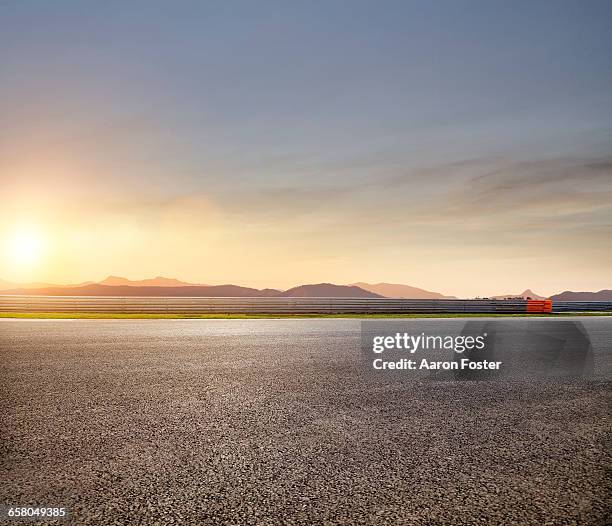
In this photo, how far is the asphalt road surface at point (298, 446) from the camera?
3.64m

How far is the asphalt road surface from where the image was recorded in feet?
11.9

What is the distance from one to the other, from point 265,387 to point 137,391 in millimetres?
1697

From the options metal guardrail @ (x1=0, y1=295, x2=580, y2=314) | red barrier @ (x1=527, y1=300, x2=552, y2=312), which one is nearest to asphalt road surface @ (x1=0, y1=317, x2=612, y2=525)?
metal guardrail @ (x1=0, y1=295, x2=580, y2=314)

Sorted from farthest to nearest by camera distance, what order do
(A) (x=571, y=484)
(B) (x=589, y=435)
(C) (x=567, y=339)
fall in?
1. (C) (x=567, y=339)
2. (B) (x=589, y=435)
3. (A) (x=571, y=484)

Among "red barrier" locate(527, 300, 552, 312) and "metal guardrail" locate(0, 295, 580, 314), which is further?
"red barrier" locate(527, 300, 552, 312)

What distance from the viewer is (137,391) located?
7.56m

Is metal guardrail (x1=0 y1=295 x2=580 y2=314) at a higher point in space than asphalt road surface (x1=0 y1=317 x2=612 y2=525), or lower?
higher

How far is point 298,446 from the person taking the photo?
5.01 metres

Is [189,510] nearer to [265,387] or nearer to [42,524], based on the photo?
[42,524]

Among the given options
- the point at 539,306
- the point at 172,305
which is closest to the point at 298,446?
the point at 172,305

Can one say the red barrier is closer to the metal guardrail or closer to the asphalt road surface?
the metal guardrail

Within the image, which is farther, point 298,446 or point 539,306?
point 539,306


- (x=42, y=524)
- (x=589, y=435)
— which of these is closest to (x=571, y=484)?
(x=589, y=435)

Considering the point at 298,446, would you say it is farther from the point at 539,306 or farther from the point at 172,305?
the point at 539,306
